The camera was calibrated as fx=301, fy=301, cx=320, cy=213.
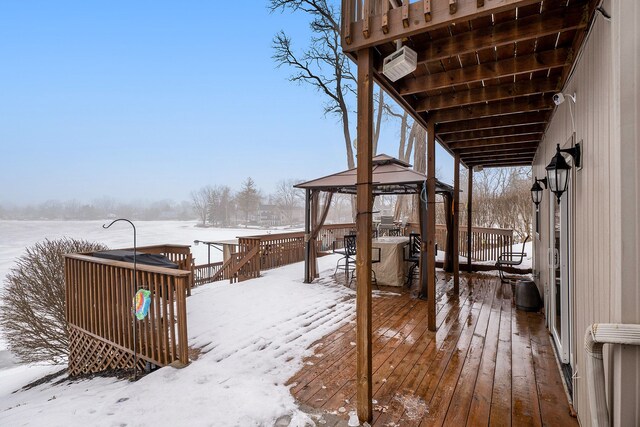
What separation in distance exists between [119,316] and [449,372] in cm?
373

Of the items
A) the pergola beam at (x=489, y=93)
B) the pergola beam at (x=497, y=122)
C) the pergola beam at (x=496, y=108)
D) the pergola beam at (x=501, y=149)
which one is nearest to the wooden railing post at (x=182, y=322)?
the pergola beam at (x=489, y=93)

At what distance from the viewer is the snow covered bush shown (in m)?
5.55

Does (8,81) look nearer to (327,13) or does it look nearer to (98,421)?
(327,13)

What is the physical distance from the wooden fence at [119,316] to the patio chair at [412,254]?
15.3 feet

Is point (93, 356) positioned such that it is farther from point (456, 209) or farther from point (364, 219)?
point (456, 209)

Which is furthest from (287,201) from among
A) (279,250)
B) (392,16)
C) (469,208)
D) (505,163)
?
(392,16)

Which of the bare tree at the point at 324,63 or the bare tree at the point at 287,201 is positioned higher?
the bare tree at the point at 324,63

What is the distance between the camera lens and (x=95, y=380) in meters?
3.45

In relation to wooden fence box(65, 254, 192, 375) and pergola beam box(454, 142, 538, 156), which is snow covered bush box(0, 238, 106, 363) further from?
pergola beam box(454, 142, 538, 156)

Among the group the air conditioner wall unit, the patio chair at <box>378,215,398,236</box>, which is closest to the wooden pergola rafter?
the air conditioner wall unit

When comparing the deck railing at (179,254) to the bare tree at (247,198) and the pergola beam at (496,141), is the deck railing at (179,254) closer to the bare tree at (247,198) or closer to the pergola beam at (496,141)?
the pergola beam at (496,141)

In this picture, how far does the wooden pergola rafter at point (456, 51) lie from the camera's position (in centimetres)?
199

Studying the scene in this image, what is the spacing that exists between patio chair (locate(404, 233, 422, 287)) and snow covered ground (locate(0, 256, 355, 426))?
1.99 m

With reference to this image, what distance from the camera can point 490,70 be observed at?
8.77 feet
